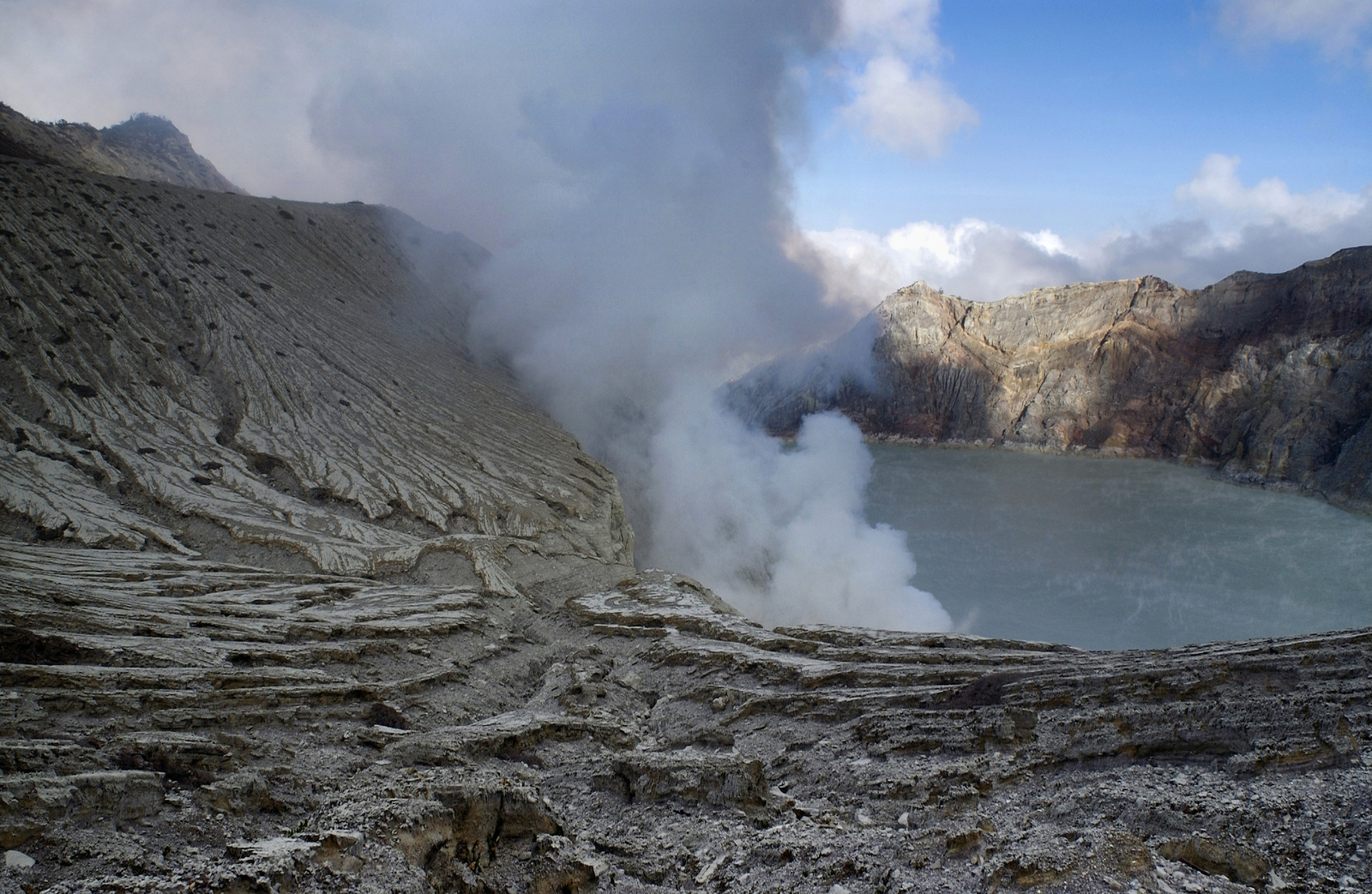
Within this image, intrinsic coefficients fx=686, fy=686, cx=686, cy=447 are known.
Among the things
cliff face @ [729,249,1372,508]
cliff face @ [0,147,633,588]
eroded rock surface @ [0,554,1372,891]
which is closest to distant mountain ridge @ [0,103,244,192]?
cliff face @ [0,147,633,588]

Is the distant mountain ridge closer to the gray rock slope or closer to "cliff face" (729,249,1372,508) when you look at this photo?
the gray rock slope

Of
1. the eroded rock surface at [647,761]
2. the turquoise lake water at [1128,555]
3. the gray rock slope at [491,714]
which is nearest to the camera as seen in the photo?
the eroded rock surface at [647,761]

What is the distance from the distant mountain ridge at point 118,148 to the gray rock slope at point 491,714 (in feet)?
56.3

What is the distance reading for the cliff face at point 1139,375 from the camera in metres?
37.2

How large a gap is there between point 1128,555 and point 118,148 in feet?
190

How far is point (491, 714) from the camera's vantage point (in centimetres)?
757

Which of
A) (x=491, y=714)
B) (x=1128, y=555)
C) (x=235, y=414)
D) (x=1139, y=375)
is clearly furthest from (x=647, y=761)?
(x=1139, y=375)

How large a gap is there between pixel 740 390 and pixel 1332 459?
37.7 meters

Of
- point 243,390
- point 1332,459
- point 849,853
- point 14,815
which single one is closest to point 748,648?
point 849,853

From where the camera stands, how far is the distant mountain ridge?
27031 millimetres

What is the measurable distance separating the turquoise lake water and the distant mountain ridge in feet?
111

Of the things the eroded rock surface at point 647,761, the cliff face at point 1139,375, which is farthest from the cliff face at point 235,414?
the cliff face at point 1139,375

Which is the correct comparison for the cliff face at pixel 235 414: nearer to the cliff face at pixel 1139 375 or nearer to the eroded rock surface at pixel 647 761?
the eroded rock surface at pixel 647 761

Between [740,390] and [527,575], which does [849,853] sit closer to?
[527,575]
